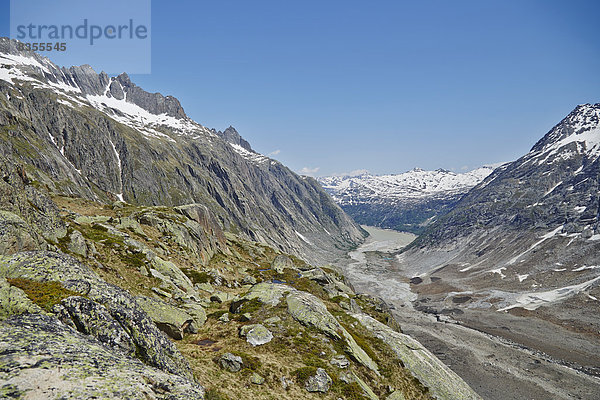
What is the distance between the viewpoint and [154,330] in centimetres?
1647

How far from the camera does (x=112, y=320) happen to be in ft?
47.8

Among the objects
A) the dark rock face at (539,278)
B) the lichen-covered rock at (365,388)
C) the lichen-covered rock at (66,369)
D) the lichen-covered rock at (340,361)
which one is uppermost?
the lichen-covered rock at (66,369)

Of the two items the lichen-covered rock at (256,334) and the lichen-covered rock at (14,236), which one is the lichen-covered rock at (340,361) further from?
the lichen-covered rock at (14,236)

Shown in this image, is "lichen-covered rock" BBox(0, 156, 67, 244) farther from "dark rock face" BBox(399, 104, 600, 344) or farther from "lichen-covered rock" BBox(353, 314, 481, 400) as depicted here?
"dark rock face" BBox(399, 104, 600, 344)

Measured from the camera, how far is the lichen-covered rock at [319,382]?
2348 centimetres

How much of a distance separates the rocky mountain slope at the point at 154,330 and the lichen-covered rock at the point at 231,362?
8cm

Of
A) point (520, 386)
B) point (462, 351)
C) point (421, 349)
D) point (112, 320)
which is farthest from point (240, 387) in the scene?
point (462, 351)

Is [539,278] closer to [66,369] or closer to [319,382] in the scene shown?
[319,382]

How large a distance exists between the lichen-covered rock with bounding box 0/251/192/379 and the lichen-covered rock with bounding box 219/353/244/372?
5761mm

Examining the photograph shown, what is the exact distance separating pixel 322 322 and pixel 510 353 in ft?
282

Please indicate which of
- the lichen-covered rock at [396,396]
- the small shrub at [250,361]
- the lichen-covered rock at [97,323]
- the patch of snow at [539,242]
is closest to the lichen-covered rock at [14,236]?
the lichen-covered rock at [97,323]

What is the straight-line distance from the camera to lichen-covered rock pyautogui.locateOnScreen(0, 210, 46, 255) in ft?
66.9

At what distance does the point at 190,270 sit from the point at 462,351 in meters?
85.1

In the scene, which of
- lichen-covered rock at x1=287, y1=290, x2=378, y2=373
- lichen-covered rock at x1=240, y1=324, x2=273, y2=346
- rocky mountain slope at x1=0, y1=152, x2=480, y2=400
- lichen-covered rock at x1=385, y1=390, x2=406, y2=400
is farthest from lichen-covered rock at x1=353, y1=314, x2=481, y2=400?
lichen-covered rock at x1=240, y1=324, x2=273, y2=346
